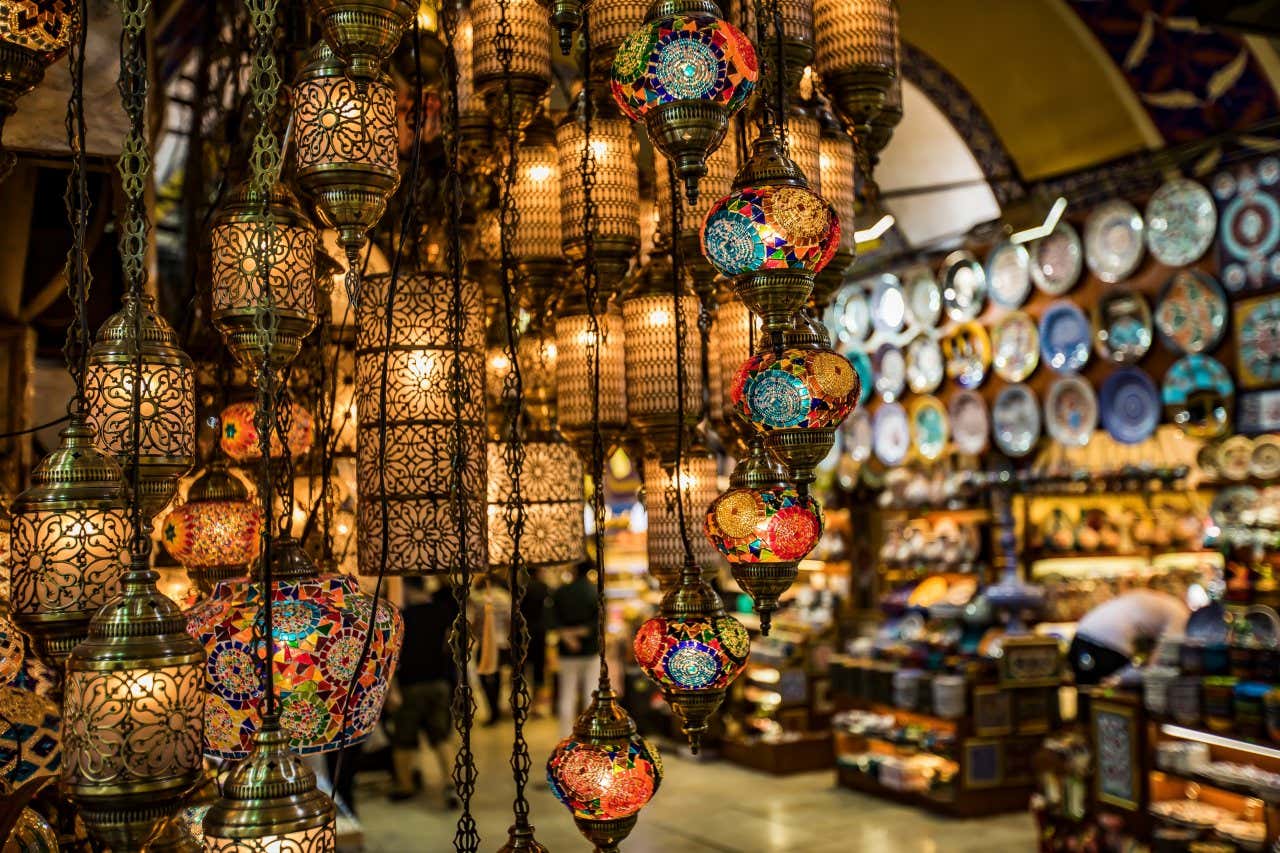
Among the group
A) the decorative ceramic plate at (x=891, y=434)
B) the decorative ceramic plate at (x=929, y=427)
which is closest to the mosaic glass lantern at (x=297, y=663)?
the decorative ceramic plate at (x=929, y=427)

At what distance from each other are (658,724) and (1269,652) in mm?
4418

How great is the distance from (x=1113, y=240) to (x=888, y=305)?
1929mm

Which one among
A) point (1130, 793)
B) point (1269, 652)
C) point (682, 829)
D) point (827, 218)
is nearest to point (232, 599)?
point (827, 218)

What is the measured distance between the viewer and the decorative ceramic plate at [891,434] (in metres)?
7.33

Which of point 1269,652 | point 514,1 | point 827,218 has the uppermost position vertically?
point 514,1

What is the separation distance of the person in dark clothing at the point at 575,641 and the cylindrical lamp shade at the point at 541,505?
14.8 ft

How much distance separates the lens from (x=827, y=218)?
1291 millimetres

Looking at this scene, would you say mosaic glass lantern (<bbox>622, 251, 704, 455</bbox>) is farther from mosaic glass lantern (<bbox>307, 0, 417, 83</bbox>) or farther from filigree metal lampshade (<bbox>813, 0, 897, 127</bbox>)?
mosaic glass lantern (<bbox>307, 0, 417, 83</bbox>)

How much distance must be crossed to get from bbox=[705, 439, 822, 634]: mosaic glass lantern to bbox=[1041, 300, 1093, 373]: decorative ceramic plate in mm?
4803

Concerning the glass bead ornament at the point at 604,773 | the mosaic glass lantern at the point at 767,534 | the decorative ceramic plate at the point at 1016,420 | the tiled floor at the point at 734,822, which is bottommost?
the tiled floor at the point at 734,822

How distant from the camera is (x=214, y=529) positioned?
1723mm

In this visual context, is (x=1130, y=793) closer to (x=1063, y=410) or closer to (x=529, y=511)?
(x=1063, y=410)

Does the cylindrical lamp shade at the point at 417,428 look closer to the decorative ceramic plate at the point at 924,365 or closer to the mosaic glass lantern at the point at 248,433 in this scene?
the mosaic glass lantern at the point at 248,433

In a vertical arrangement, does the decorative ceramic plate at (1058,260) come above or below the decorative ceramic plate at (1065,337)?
above
